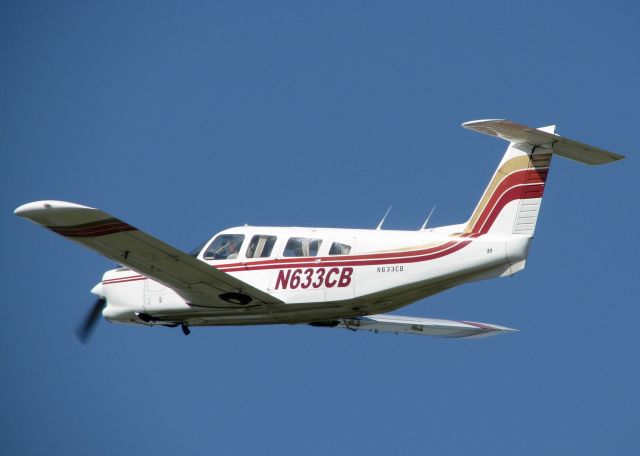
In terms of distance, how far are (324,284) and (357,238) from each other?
3.53 ft

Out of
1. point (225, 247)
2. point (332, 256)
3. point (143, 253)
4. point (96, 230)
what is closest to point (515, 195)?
point (332, 256)

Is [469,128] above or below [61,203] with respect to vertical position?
above

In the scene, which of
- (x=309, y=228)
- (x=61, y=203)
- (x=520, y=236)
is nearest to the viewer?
(x=61, y=203)

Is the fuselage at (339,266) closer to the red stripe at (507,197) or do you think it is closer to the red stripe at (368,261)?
the red stripe at (368,261)

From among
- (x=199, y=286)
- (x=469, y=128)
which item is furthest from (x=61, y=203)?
(x=469, y=128)

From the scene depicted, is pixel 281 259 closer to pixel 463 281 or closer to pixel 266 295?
pixel 266 295

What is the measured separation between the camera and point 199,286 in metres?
23.2

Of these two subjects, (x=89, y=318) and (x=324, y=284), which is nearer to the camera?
(x=324, y=284)

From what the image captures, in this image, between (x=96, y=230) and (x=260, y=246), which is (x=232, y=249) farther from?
(x=96, y=230)

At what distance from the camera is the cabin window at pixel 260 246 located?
23680 mm

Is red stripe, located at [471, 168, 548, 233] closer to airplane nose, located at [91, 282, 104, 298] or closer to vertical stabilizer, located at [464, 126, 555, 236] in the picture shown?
vertical stabilizer, located at [464, 126, 555, 236]

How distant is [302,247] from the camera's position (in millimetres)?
23328

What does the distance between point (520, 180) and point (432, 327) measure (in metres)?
6.00

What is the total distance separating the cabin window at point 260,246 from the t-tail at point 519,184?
384 centimetres
